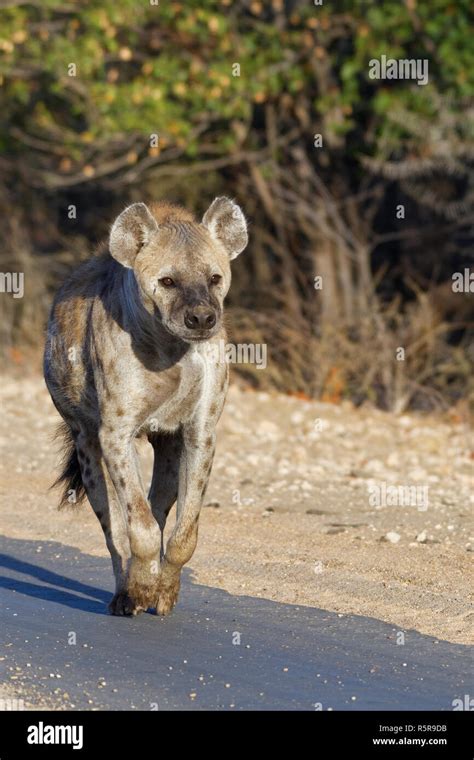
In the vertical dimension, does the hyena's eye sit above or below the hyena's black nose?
above

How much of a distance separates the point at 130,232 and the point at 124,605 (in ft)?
5.81

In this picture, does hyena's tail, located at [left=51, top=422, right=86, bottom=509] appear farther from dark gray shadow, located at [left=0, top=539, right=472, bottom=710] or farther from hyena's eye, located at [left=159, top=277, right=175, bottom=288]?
hyena's eye, located at [left=159, top=277, right=175, bottom=288]

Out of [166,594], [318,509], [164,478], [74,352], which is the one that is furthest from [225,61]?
[166,594]

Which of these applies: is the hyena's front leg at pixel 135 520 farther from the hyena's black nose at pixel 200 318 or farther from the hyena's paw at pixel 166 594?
the hyena's black nose at pixel 200 318

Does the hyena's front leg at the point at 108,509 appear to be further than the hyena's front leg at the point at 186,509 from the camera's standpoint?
Yes

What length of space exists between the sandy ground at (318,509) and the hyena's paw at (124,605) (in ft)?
2.71

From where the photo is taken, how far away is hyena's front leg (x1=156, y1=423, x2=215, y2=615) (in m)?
6.65

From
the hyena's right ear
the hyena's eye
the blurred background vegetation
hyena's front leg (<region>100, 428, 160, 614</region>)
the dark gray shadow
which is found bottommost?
the dark gray shadow

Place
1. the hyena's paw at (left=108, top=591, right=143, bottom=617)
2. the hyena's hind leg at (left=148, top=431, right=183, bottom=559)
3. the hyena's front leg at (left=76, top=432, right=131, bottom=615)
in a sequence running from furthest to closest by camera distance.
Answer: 1. the hyena's hind leg at (left=148, top=431, right=183, bottom=559)
2. the hyena's front leg at (left=76, top=432, right=131, bottom=615)
3. the hyena's paw at (left=108, top=591, right=143, bottom=617)

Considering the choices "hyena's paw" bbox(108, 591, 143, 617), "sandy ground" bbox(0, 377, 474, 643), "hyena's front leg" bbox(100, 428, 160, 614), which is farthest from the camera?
"sandy ground" bbox(0, 377, 474, 643)

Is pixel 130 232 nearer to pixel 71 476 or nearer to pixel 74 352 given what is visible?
pixel 74 352

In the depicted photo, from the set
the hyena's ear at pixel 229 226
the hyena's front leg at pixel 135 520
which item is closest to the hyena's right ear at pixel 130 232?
the hyena's ear at pixel 229 226

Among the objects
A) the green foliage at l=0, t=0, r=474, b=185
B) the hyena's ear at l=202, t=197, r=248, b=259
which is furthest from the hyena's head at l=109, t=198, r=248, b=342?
the green foliage at l=0, t=0, r=474, b=185

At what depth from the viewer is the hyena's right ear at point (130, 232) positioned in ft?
22.0
